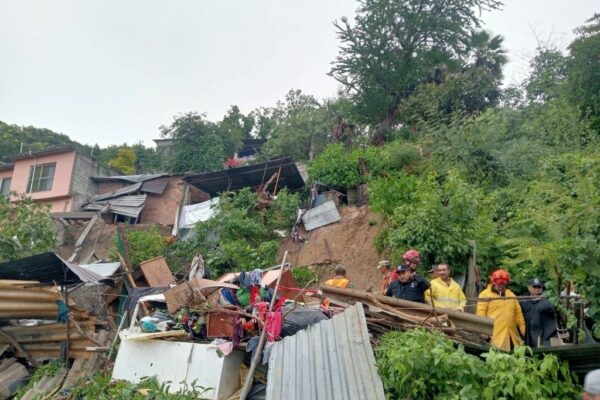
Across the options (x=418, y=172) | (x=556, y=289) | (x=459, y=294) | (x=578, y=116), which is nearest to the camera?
(x=556, y=289)

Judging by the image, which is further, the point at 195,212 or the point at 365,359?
the point at 195,212

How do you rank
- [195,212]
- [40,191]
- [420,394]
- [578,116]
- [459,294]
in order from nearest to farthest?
1. [420,394]
2. [459,294]
3. [578,116]
4. [195,212]
5. [40,191]

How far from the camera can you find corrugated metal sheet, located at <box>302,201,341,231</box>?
49.6 feet

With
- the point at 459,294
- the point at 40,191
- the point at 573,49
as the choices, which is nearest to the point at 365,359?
the point at 459,294

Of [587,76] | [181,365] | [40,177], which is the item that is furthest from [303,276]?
[40,177]

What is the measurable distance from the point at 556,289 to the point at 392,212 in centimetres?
663

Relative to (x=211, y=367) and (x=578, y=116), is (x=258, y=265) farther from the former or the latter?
(x=578, y=116)

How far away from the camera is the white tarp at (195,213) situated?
57.5 ft

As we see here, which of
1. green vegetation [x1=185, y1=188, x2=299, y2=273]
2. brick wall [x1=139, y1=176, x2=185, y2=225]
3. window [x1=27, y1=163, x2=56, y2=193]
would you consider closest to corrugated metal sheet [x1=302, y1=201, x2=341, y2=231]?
green vegetation [x1=185, y1=188, x2=299, y2=273]

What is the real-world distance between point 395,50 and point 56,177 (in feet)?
56.5

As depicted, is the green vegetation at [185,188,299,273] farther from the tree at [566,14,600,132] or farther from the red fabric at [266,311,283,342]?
the tree at [566,14,600,132]

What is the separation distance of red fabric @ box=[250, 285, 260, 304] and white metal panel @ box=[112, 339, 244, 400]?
878mm

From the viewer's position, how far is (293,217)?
1564 centimetres

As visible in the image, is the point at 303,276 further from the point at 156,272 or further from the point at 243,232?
the point at 156,272
